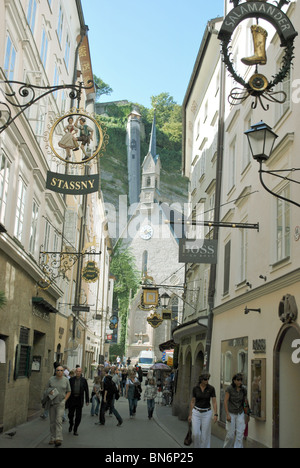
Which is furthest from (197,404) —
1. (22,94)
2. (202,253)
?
(22,94)

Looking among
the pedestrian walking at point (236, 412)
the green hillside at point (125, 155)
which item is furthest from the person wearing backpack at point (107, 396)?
the green hillside at point (125, 155)

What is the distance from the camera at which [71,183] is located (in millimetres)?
12133

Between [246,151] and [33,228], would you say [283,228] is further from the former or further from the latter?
[33,228]

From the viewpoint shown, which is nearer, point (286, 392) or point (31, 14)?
point (286, 392)

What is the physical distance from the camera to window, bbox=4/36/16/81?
13.0 meters

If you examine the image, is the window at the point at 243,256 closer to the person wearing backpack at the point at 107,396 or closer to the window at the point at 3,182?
the person wearing backpack at the point at 107,396

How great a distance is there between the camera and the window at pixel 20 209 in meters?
14.7

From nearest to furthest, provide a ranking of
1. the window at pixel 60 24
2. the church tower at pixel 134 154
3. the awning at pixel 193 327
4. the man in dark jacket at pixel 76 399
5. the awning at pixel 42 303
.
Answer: the man in dark jacket at pixel 76 399, the awning at pixel 42 303, the awning at pixel 193 327, the window at pixel 60 24, the church tower at pixel 134 154

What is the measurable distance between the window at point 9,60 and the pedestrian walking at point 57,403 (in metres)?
6.65

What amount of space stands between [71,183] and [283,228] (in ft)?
A: 14.3

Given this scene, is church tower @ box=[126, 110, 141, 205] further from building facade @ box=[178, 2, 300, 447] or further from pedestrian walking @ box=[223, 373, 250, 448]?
pedestrian walking @ box=[223, 373, 250, 448]

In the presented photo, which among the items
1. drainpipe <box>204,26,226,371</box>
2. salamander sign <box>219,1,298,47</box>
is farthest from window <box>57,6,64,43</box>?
salamander sign <box>219,1,298,47</box>

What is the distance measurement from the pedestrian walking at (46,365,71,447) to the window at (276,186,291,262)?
17.0ft
